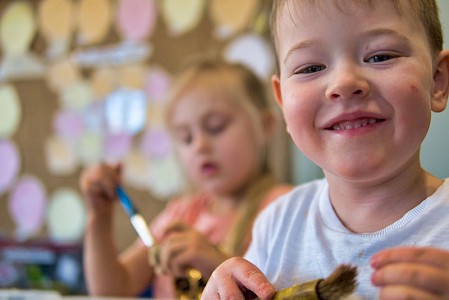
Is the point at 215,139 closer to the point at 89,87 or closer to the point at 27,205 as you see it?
the point at 89,87

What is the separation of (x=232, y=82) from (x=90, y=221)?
1.03ft

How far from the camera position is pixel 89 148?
140 cm

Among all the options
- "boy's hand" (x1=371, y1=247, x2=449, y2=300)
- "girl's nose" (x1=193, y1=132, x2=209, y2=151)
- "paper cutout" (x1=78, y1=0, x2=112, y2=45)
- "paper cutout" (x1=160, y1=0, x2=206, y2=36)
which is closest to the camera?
"boy's hand" (x1=371, y1=247, x2=449, y2=300)

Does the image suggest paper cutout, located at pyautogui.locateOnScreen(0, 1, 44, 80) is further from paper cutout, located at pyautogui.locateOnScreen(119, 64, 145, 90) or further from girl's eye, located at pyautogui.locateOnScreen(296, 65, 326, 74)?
girl's eye, located at pyautogui.locateOnScreen(296, 65, 326, 74)

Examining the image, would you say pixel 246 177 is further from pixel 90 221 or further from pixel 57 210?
pixel 57 210

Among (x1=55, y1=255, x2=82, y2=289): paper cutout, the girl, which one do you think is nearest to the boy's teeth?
the girl

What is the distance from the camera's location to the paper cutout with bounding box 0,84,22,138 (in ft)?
4.86

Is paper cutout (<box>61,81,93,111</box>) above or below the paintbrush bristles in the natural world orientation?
above

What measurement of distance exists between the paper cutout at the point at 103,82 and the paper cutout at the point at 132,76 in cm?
2

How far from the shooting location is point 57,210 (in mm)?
1420

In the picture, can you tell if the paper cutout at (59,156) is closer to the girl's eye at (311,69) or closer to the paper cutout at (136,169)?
the paper cutout at (136,169)

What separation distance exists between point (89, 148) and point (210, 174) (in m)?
0.68

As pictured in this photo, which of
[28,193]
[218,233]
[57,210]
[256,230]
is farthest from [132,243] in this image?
[256,230]

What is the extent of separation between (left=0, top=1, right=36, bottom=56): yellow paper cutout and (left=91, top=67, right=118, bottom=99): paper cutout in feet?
0.80
